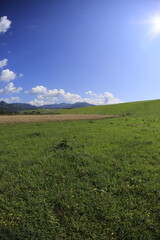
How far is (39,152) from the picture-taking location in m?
9.72

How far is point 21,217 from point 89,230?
7.70 feet

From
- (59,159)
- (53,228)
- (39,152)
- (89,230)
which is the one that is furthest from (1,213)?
(39,152)

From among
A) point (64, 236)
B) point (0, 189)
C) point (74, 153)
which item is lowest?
point (64, 236)

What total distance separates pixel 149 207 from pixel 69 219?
2978 millimetres

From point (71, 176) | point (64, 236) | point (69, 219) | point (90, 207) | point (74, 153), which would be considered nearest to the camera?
point (64, 236)

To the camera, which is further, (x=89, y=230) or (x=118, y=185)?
(x=118, y=185)

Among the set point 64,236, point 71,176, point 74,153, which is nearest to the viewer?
point 64,236

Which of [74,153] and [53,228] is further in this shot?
[74,153]

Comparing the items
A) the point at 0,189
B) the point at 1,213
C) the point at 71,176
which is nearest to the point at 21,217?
the point at 1,213

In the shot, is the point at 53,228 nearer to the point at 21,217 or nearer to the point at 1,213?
the point at 21,217

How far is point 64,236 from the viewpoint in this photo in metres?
3.83

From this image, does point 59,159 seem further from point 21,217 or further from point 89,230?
point 89,230

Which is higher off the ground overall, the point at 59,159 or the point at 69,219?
the point at 59,159

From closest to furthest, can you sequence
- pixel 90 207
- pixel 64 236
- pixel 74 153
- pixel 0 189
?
pixel 64 236, pixel 90 207, pixel 0 189, pixel 74 153
